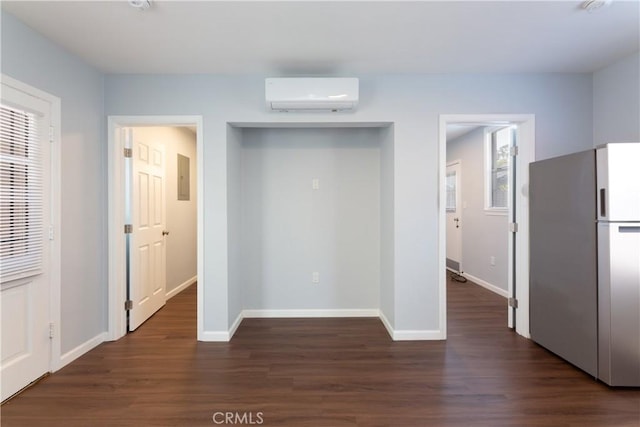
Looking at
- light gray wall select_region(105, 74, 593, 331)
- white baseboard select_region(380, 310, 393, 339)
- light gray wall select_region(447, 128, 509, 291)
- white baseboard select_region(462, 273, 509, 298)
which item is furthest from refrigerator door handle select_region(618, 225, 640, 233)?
white baseboard select_region(462, 273, 509, 298)

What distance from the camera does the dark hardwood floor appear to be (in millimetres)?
1830

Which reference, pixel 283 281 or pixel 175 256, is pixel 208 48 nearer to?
pixel 283 281

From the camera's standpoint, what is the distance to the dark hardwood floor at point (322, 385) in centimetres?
183

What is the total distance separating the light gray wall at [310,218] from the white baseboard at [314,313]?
0.05m

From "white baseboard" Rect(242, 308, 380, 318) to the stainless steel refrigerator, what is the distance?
166 cm

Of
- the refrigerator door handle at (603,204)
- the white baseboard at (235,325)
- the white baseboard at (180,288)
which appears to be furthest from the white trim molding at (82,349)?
the refrigerator door handle at (603,204)

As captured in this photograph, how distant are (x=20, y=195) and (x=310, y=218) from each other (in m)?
2.38

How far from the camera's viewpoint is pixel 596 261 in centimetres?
216

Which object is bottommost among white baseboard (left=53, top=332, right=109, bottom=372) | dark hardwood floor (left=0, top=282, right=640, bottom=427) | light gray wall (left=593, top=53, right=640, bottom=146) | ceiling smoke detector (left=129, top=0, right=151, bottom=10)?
dark hardwood floor (left=0, top=282, right=640, bottom=427)

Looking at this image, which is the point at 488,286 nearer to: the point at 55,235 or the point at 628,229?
the point at 628,229

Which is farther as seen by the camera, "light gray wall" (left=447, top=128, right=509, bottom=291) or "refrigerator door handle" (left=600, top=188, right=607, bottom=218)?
"light gray wall" (left=447, top=128, right=509, bottom=291)

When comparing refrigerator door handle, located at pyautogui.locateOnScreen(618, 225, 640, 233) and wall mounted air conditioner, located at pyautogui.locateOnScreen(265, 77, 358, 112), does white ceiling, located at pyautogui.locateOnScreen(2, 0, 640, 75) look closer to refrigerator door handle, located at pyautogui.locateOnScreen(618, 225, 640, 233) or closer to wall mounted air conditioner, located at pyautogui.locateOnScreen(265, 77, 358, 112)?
wall mounted air conditioner, located at pyautogui.locateOnScreen(265, 77, 358, 112)

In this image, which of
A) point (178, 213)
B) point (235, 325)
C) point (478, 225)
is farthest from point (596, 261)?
point (178, 213)

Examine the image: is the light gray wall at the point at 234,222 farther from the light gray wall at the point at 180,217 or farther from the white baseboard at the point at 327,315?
the light gray wall at the point at 180,217
